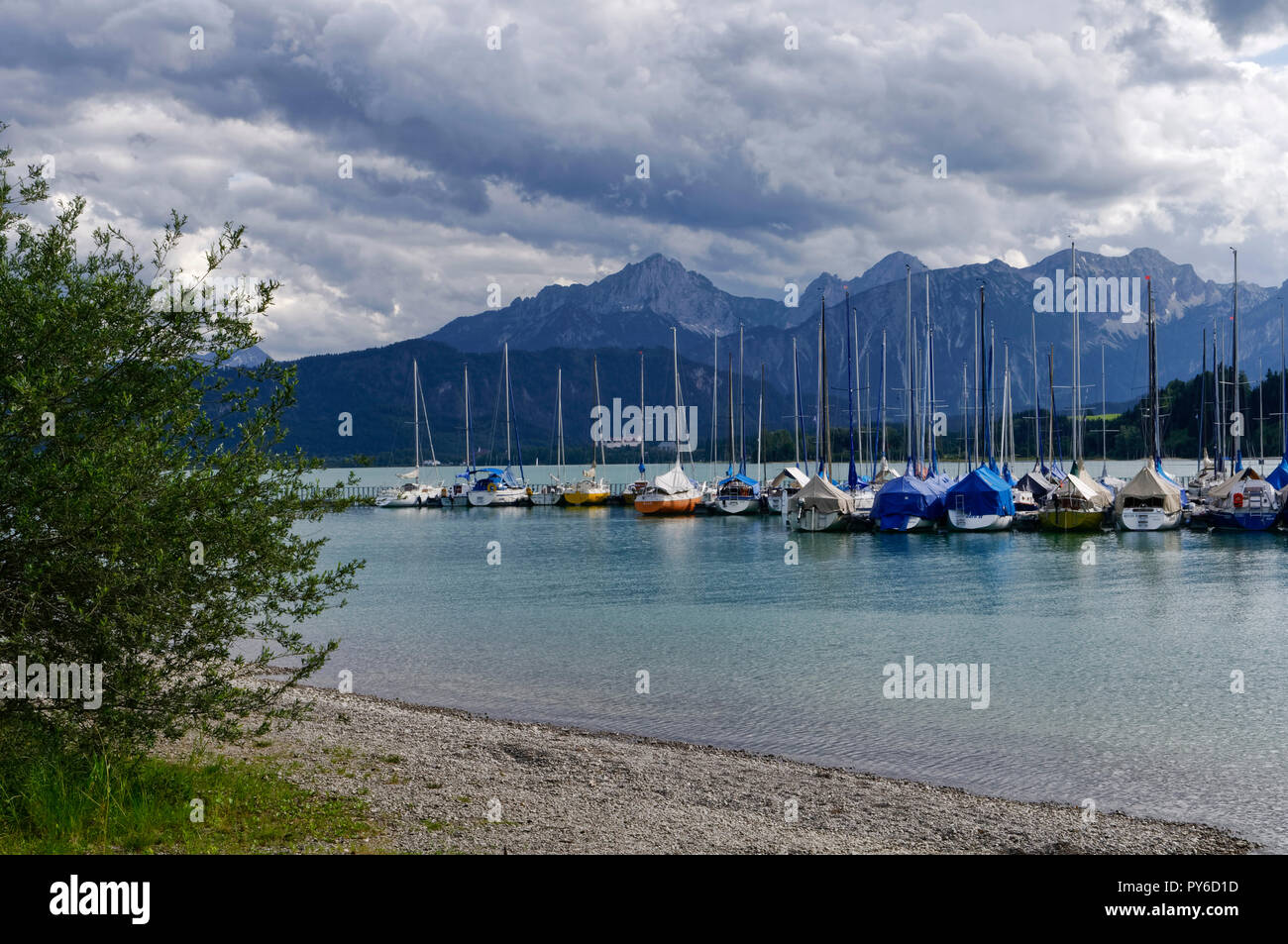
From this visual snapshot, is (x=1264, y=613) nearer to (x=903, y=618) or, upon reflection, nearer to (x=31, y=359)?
(x=903, y=618)

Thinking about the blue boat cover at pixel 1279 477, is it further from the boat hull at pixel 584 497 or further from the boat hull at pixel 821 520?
the boat hull at pixel 584 497

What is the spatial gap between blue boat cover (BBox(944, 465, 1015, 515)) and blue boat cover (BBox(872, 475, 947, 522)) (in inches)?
57.6

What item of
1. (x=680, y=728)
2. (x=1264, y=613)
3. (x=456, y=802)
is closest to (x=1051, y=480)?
(x=1264, y=613)

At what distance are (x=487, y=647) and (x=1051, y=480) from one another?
83530mm

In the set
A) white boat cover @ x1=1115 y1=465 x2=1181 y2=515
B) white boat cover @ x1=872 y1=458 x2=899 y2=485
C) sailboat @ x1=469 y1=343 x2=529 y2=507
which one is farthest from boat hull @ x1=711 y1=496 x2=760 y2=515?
white boat cover @ x1=1115 y1=465 x2=1181 y2=515

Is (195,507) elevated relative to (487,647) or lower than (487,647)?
elevated

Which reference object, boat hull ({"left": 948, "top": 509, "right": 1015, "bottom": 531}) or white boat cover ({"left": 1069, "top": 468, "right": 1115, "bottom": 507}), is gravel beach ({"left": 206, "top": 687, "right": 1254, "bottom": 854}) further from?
white boat cover ({"left": 1069, "top": 468, "right": 1115, "bottom": 507})

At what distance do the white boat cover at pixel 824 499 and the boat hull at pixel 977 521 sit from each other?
886 cm

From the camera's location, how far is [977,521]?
7481 centimetres

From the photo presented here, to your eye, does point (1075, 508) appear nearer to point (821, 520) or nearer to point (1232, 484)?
point (1232, 484)

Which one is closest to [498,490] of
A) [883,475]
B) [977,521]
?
[883,475]

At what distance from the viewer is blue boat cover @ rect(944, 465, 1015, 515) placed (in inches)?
2953

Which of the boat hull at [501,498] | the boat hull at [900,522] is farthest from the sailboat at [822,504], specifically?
the boat hull at [501,498]
